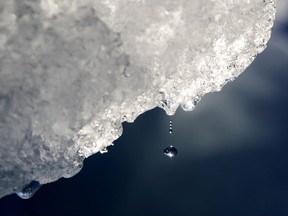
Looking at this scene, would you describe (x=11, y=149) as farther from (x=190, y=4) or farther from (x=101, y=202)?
(x=190, y=4)

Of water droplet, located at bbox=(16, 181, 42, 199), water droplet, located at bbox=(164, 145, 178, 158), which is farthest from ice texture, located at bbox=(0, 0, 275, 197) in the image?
water droplet, located at bbox=(164, 145, 178, 158)

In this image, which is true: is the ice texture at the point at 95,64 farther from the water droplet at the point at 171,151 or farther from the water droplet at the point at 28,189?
the water droplet at the point at 171,151

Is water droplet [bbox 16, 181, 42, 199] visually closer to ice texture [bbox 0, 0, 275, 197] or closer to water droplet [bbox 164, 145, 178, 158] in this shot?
ice texture [bbox 0, 0, 275, 197]

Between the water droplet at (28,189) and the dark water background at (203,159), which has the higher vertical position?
the dark water background at (203,159)

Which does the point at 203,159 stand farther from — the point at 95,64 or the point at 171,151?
the point at 95,64

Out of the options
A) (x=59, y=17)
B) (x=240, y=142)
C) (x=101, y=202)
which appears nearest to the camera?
(x=59, y=17)

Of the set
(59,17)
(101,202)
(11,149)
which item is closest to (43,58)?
(59,17)

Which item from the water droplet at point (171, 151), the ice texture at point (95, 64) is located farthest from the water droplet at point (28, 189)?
the water droplet at point (171, 151)

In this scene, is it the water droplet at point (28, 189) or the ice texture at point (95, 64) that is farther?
the water droplet at point (28, 189)
